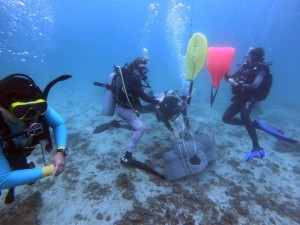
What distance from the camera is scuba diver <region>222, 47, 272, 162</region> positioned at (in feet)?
18.3

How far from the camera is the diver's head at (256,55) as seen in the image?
566 cm

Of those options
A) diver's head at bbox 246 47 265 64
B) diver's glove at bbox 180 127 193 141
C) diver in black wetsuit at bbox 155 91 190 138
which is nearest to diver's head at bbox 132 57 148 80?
diver in black wetsuit at bbox 155 91 190 138

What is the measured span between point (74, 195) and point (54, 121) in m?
2.17

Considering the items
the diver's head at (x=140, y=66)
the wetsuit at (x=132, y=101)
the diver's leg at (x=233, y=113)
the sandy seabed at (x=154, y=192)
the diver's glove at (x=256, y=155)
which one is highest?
the diver's head at (x=140, y=66)

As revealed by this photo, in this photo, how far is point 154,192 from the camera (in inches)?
177

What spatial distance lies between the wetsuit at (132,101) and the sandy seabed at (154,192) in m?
0.93

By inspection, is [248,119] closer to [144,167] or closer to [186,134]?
[186,134]

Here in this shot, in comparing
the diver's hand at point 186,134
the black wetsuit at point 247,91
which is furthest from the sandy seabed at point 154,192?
the black wetsuit at point 247,91

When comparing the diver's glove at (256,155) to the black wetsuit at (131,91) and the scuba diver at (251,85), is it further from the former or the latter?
the black wetsuit at (131,91)

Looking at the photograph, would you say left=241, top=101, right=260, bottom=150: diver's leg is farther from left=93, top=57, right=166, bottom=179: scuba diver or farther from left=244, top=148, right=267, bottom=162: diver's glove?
left=93, top=57, right=166, bottom=179: scuba diver

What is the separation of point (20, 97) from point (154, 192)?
338cm

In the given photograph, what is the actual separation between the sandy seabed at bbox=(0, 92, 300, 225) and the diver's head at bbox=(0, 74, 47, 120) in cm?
254

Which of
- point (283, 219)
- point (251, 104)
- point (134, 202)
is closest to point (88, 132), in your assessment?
point (134, 202)

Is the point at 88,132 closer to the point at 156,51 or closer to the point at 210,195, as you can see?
the point at 210,195
